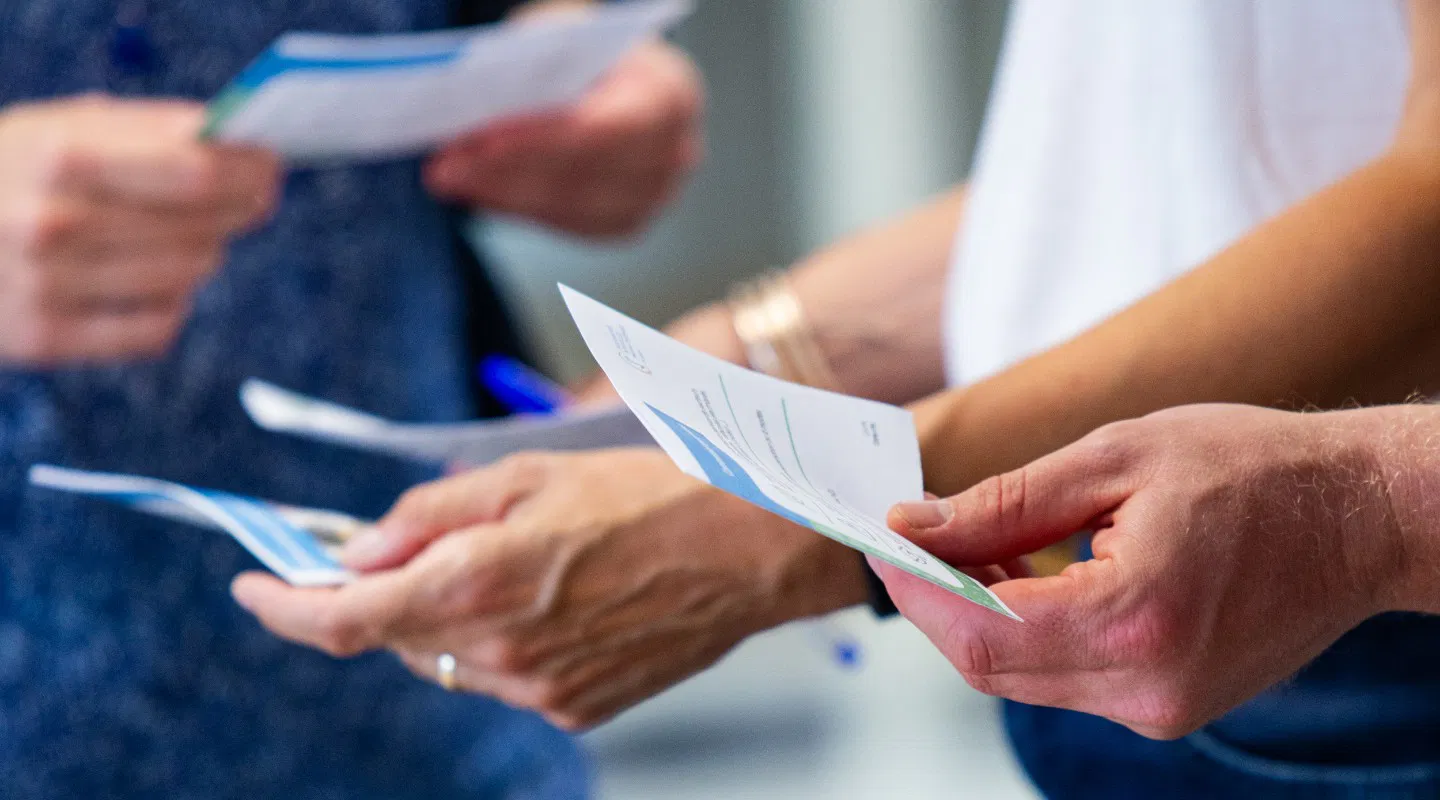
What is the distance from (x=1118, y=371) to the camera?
1.80 feet

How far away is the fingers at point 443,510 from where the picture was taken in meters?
0.60

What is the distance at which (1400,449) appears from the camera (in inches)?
17.1

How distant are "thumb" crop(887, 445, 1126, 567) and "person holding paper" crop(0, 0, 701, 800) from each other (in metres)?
0.55

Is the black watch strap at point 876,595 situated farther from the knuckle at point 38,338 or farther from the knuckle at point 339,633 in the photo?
the knuckle at point 38,338

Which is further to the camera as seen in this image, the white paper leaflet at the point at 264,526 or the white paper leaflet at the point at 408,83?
the white paper leaflet at the point at 408,83

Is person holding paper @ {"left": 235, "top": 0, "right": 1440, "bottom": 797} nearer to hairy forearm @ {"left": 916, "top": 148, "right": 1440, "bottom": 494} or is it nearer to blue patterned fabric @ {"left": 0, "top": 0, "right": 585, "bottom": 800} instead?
hairy forearm @ {"left": 916, "top": 148, "right": 1440, "bottom": 494}

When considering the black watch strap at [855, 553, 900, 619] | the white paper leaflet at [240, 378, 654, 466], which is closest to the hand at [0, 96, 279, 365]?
the white paper leaflet at [240, 378, 654, 466]

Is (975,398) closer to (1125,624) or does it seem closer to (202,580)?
(1125,624)

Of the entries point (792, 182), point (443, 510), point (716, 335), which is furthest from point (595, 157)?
point (792, 182)

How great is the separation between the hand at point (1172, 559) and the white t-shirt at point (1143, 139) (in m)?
0.18

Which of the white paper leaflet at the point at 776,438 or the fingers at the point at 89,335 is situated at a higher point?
the white paper leaflet at the point at 776,438

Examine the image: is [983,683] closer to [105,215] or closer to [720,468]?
[720,468]

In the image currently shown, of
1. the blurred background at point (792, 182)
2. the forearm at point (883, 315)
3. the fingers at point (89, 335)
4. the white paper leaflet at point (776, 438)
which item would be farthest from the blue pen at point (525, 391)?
the blurred background at point (792, 182)

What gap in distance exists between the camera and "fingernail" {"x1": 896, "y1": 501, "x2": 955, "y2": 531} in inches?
16.6
